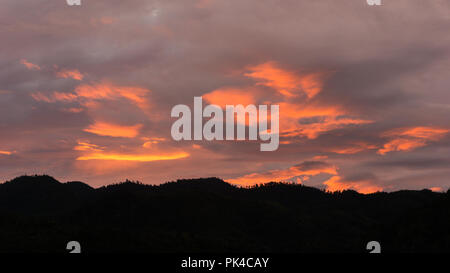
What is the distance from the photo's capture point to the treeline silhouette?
86125 mm

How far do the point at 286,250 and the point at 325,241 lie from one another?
13.9m

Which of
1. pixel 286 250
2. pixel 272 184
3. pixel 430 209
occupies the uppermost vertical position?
pixel 272 184

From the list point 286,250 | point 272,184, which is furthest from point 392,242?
point 272,184

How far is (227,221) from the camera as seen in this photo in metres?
122

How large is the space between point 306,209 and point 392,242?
190 ft

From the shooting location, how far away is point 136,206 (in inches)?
5157

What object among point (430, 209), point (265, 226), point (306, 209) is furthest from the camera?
point (306, 209)

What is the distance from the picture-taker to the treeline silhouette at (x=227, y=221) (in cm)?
8612

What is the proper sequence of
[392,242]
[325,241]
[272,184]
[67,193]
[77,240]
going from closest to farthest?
[77,240] < [392,242] < [325,241] < [272,184] < [67,193]

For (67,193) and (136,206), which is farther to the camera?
(67,193)

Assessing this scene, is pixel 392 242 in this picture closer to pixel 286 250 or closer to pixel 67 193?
pixel 286 250
